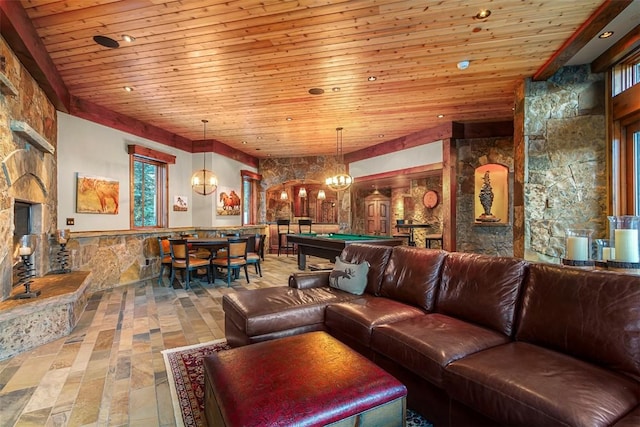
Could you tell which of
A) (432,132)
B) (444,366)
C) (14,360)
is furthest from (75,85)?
(432,132)

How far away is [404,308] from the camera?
8.40 ft

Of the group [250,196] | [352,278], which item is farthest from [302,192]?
[352,278]

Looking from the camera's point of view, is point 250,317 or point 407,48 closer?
point 250,317

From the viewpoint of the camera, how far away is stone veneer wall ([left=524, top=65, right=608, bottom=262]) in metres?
3.84

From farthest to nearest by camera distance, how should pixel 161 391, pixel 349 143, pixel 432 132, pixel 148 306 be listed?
1. pixel 349 143
2. pixel 432 132
3. pixel 148 306
4. pixel 161 391

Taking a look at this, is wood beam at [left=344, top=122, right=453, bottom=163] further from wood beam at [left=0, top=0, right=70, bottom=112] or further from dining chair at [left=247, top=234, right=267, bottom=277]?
wood beam at [left=0, top=0, right=70, bottom=112]

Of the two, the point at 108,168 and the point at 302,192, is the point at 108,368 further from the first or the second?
the point at 302,192

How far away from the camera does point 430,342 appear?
186 cm

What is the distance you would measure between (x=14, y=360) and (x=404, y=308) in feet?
10.8

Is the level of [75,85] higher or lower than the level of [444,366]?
higher

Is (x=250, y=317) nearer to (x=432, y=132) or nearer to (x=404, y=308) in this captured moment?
(x=404, y=308)

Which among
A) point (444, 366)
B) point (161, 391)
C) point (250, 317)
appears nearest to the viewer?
point (444, 366)

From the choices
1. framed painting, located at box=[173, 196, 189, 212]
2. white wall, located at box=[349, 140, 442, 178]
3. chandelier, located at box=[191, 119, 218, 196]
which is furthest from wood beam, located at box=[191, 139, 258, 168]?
white wall, located at box=[349, 140, 442, 178]

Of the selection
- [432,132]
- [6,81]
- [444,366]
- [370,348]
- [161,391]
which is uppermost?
[432,132]
